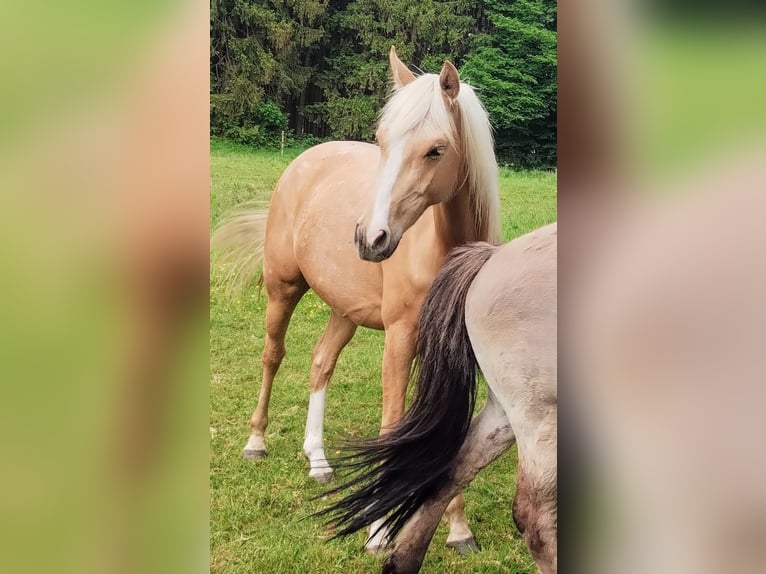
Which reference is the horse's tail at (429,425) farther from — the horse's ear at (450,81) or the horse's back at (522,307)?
the horse's ear at (450,81)

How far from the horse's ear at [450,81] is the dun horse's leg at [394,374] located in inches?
25.2

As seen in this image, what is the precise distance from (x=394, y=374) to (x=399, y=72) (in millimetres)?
853

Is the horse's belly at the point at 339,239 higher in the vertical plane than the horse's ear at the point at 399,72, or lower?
lower

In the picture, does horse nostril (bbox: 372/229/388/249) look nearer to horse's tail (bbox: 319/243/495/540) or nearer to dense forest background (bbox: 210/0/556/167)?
horse's tail (bbox: 319/243/495/540)

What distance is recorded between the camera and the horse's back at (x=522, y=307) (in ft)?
6.67

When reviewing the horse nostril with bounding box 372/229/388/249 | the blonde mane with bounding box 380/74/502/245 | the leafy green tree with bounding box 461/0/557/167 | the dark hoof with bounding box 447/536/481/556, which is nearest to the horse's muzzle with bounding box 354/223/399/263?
the horse nostril with bounding box 372/229/388/249

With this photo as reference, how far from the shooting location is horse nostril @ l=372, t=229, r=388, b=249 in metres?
1.98

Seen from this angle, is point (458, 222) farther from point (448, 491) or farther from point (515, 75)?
point (448, 491)

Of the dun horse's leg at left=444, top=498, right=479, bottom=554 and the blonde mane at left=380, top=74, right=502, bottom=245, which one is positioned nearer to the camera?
the blonde mane at left=380, top=74, right=502, bottom=245

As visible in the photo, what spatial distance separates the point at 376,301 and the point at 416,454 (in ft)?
1.48
